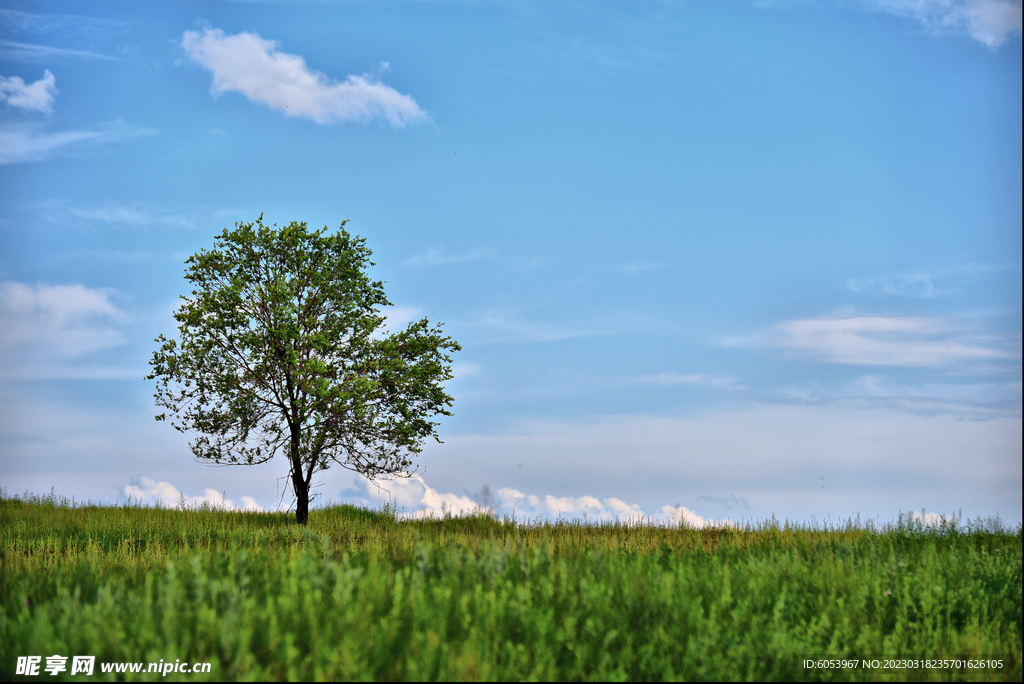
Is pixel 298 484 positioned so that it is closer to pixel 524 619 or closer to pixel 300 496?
pixel 300 496

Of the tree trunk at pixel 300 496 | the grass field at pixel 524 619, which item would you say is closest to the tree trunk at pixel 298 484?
the tree trunk at pixel 300 496

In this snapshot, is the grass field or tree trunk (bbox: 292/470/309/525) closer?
the grass field

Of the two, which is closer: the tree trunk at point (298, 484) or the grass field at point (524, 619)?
the grass field at point (524, 619)

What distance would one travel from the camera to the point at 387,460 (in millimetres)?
20234

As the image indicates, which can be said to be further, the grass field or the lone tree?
the lone tree

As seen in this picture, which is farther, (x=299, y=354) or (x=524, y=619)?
(x=299, y=354)

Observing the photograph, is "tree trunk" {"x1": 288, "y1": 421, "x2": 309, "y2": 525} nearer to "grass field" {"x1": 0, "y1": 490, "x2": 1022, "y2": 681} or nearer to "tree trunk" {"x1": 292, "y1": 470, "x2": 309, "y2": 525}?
"tree trunk" {"x1": 292, "y1": 470, "x2": 309, "y2": 525}

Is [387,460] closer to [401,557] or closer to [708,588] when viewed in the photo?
[401,557]

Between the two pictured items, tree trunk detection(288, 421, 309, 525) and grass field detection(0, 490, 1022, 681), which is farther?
tree trunk detection(288, 421, 309, 525)

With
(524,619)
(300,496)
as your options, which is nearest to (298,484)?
(300,496)

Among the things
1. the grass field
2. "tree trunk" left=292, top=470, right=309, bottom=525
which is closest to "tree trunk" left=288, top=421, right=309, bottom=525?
"tree trunk" left=292, top=470, right=309, bottom=525

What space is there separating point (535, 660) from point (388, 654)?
1.14 metres

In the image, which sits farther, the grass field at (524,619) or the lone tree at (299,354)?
the lone tree at (299,354)

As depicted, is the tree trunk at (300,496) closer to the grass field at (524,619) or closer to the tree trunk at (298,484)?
the tree trunk at (298,484)
